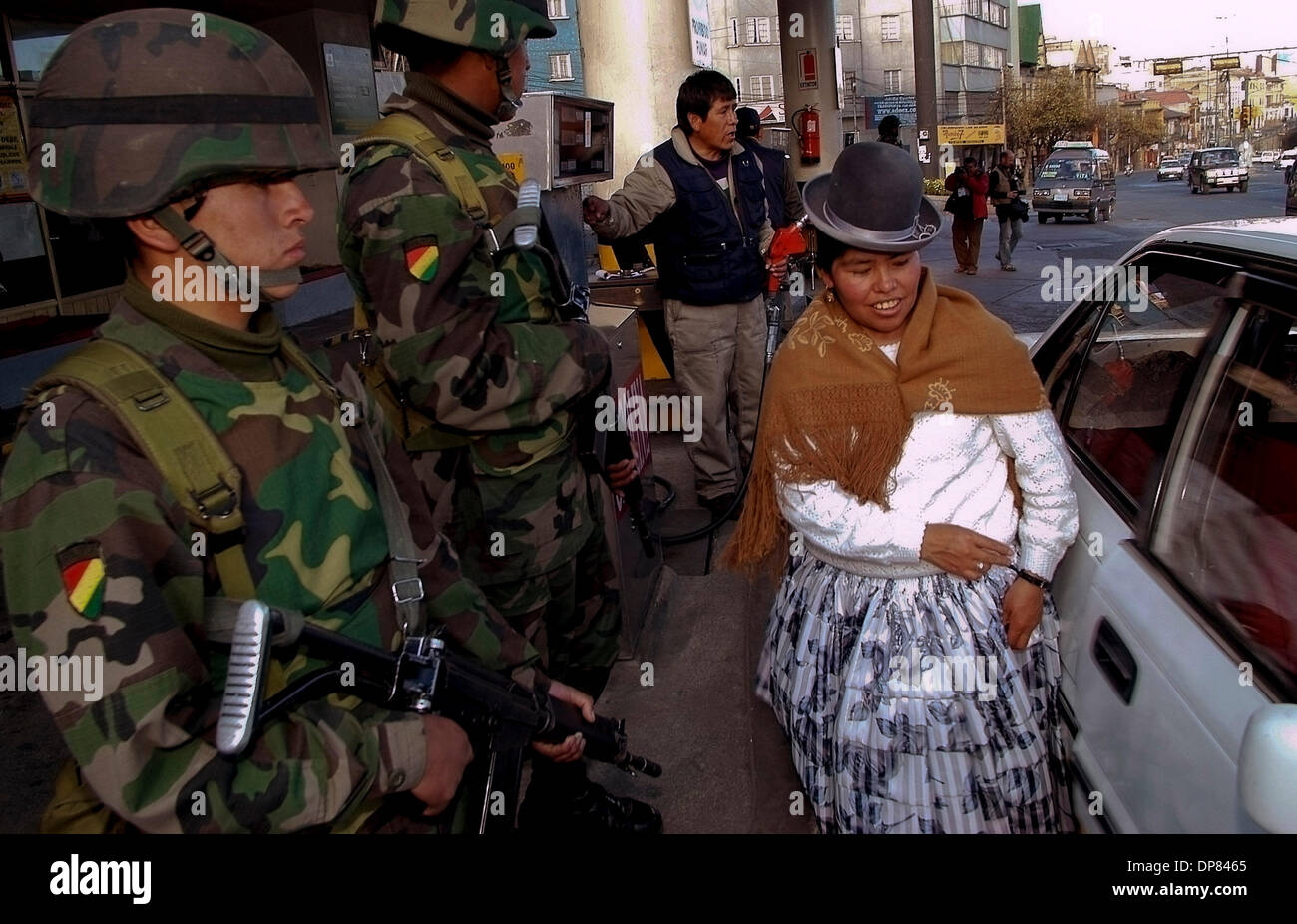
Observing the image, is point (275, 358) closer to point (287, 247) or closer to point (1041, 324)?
point (287, 247)

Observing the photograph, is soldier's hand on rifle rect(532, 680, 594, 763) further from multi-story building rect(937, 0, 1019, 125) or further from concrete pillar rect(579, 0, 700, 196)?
multi-story building rect(937, 0, 1019, 125)

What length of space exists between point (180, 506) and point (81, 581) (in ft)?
0.46

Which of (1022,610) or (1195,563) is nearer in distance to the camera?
(1195,563)

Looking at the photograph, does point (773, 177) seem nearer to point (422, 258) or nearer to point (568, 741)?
point (422, 258)

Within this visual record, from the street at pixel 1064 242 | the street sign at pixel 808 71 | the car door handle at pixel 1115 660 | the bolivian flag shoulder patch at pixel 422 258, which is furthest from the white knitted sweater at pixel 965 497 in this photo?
the street sign at pixel 808 71

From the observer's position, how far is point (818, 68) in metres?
13.7

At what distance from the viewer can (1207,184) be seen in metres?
33.9

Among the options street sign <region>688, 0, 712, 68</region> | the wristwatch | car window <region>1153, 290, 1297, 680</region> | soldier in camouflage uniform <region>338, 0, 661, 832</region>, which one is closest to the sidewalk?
soldier in camouflage uniform <region>338, 0, 661, 832</region>

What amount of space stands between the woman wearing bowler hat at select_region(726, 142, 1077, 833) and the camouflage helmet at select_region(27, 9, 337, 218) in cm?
123

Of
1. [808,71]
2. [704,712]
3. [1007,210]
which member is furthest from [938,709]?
[1007,210]

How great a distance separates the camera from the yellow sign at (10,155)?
681 centimetres

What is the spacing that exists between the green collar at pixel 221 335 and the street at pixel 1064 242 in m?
7.19

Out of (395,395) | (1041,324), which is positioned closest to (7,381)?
(395,395)
